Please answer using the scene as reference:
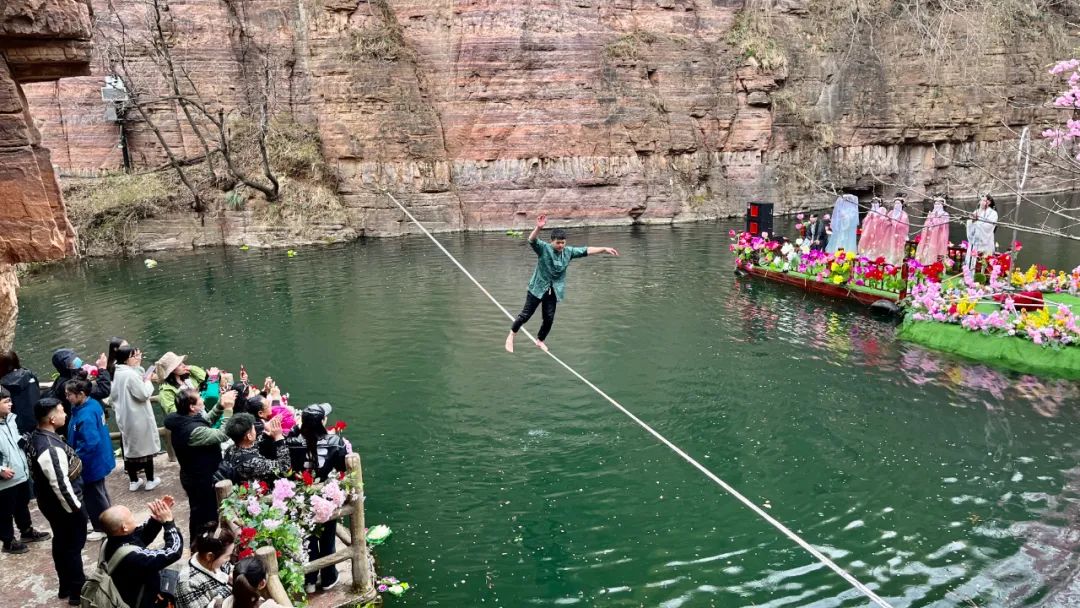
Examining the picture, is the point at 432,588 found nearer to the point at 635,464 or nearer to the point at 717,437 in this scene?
the point at 635,464

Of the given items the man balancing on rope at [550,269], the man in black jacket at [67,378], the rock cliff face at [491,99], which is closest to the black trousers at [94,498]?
the man in black jacket at [67,378]

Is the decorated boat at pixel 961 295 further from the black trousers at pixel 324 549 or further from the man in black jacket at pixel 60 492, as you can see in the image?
the man in black jacket at pixel 60 492

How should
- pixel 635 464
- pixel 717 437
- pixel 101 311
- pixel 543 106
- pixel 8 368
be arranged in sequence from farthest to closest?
pixel 543 106
pixel 101 311
pixel 717 437
pixel 635 464
pixel 8 368

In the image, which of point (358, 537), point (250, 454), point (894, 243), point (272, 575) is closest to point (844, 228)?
point (894, 243)

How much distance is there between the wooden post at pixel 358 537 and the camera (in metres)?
6.02

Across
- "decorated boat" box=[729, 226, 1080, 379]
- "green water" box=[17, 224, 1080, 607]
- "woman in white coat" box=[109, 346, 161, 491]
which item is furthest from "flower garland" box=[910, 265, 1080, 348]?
"woman in white coat" box=[109, 346, 161, 491]

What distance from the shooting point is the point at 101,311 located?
17.6 meters

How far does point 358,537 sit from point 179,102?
87.2ft

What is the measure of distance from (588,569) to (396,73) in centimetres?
2644

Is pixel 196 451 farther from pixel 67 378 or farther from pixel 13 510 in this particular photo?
pixel 67 378

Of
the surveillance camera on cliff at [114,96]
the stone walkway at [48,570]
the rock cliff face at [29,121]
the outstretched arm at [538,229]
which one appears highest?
the surveillance camera on cliff at [114,96]

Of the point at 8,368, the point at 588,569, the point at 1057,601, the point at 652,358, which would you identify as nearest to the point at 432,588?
the point at 588,569

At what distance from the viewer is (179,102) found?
27969 millimetres

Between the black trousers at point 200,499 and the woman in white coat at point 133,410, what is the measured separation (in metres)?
1.02
